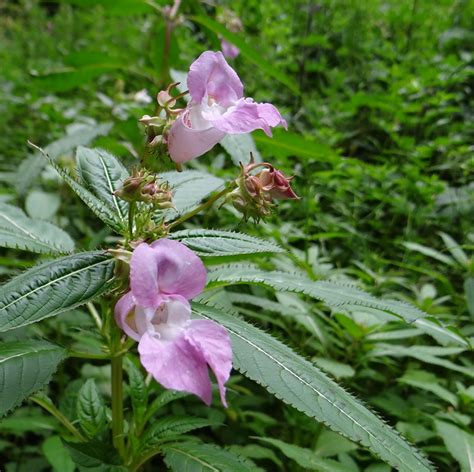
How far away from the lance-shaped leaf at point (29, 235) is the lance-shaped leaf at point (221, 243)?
0.20 meters

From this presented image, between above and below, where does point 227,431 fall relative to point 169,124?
below

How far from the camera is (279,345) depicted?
2.66 feet

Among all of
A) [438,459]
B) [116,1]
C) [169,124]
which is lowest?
[438,459]

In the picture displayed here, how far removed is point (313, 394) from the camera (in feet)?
Answer: 2.36

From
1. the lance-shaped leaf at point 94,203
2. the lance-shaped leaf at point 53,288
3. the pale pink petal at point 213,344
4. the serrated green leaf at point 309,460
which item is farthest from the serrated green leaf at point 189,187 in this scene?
the serrated green leaf at point 309,460

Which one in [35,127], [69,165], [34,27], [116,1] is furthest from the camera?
[34,27]

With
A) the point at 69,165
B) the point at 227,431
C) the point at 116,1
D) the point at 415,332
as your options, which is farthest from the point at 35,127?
the point at 415,332

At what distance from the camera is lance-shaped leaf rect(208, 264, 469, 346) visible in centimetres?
85

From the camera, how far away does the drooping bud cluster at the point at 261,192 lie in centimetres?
81

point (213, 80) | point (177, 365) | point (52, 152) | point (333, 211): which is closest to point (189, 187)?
point (213, 80)

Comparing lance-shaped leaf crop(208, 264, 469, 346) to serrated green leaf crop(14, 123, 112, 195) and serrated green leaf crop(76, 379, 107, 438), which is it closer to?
serrated green leaf crop(76, 379, 107, 438)

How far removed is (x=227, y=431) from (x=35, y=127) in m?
2.20

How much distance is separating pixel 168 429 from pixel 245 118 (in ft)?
1.76

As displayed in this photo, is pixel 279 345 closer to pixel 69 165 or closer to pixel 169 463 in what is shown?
pixel 169 463
